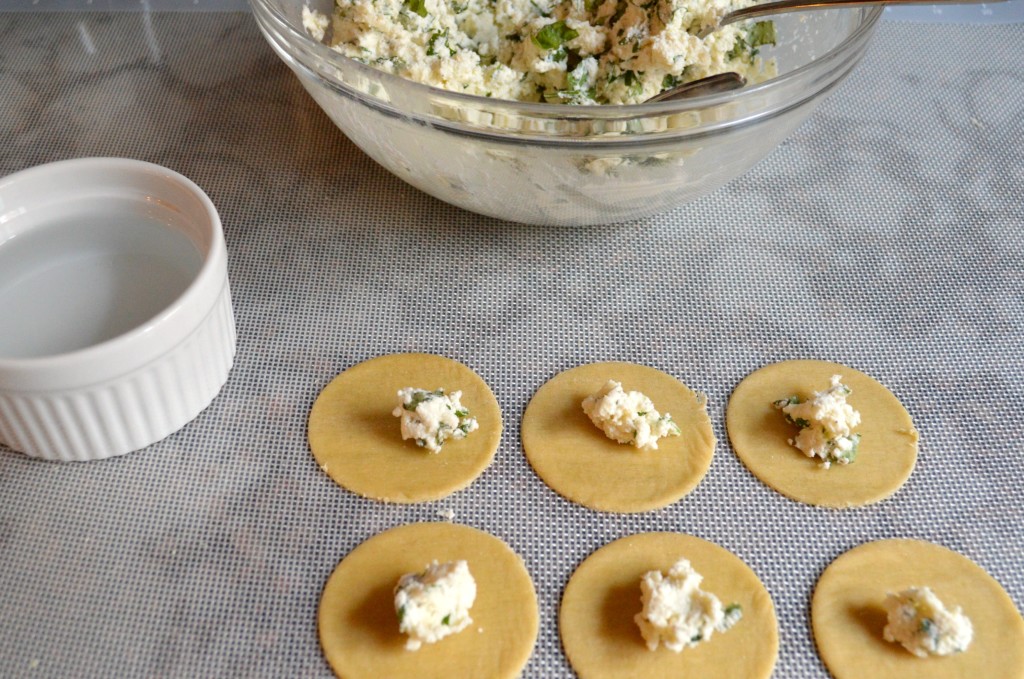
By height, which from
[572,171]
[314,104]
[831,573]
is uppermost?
[572,171]

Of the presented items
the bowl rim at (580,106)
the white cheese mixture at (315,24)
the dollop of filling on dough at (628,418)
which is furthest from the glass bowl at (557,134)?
the dollop of filling on dough at (628,418)

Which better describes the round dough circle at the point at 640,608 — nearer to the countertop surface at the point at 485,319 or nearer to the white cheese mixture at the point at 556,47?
the countertop surface at the point at 485,319

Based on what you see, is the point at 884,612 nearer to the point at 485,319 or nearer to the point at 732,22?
the point at 485,319

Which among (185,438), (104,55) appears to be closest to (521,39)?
(185,438)

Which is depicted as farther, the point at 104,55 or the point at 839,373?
the point at 104,55

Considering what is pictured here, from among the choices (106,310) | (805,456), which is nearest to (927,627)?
(805,456)

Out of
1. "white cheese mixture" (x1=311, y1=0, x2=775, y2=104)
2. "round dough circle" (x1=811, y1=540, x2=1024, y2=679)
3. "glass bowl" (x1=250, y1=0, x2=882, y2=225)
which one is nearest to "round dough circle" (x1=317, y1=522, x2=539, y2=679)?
"round dough circle" (x1=811, y1=540, x2=1024, y2=679)

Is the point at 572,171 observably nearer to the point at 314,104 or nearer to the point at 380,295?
the point at 380,295
